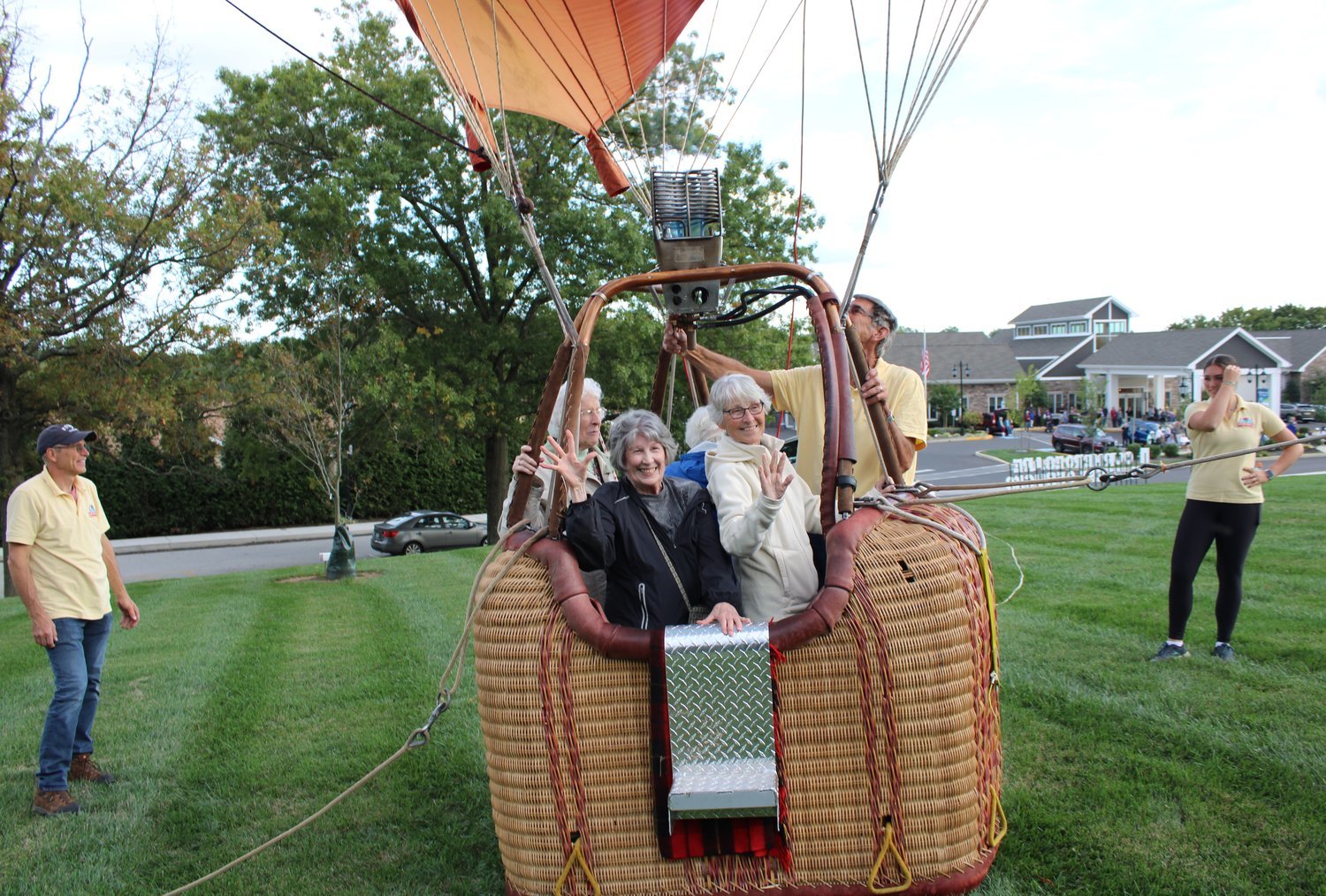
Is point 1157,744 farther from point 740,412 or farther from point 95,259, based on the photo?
point 95,259

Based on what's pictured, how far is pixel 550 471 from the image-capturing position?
271cm

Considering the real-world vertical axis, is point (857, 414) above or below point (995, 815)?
above

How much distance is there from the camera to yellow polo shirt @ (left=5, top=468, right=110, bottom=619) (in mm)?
3676

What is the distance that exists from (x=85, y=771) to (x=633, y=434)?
9.14 ft

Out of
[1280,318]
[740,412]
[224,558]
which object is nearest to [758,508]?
[740,412]

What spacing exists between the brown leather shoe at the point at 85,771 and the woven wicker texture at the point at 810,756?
234 cm

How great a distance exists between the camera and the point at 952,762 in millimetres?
2363

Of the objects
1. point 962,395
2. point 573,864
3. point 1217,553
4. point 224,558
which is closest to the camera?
point 573,864

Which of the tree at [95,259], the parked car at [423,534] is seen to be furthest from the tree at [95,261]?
the parked car at [423,534]

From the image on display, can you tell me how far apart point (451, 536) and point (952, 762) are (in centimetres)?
1639

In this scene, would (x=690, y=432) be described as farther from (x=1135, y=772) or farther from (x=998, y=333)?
(x=998, y=333)

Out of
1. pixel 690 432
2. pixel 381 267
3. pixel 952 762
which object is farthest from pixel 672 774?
pixel 381 267

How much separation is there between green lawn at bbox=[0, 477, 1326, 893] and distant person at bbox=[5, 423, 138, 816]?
0.17 m

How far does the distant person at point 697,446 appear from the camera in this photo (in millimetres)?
3125
